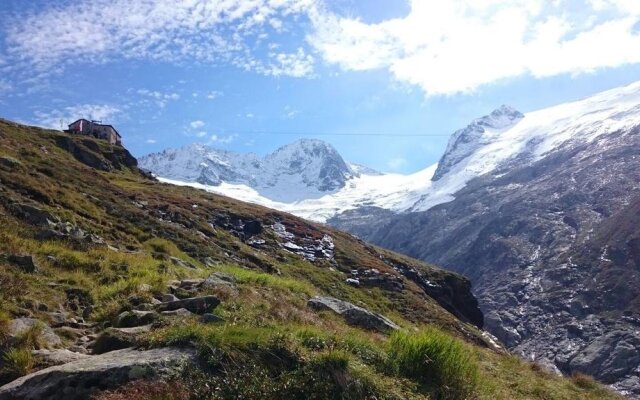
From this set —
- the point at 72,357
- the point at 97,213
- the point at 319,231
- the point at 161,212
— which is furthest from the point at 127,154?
the point at 72,357

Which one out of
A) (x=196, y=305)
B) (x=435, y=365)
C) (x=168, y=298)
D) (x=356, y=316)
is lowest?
(x=356, y=316)

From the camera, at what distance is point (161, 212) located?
161ft

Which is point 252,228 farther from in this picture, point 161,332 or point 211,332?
point 211,332

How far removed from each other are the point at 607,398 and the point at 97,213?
27723 millimetres

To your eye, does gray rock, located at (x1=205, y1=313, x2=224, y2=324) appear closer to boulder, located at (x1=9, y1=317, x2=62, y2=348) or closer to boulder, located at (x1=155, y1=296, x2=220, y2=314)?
boulder, located at (x1=155, y1=296, x2=220, y2=314)

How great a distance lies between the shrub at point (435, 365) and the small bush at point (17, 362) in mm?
Result: 5903

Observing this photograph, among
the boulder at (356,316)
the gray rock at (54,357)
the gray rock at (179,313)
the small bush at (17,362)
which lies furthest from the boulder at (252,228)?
the small bush at (17,362)

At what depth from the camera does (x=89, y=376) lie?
8.09m

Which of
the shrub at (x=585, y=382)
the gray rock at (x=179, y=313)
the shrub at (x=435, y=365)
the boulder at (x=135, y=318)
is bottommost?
the shrub at (x=585, y=382)

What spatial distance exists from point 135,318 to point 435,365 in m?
5.91

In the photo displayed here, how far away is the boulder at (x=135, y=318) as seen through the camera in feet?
36.8

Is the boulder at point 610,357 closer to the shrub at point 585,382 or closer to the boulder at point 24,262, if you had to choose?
the shrub at point 585,382

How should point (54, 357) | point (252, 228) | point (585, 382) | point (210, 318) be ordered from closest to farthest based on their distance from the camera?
point (54, 357) → point (210, 318) → point (585, 382) → point (252, 228)

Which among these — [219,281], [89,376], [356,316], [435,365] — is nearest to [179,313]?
[89,376]
